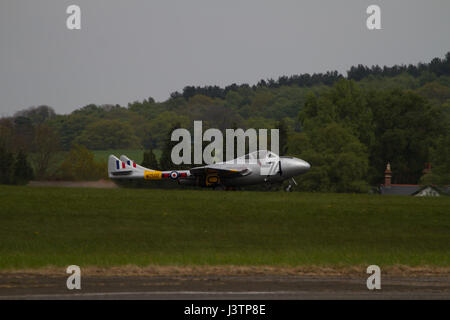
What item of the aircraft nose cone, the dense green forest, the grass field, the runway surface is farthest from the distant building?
the runway surface

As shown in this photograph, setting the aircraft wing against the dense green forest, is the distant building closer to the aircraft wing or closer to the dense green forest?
the dense green forest

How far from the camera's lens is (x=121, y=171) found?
41.8 m

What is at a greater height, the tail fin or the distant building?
the tail fin

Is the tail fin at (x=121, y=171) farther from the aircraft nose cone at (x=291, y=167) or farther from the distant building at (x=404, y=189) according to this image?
the distant building at (x=404, y=189)

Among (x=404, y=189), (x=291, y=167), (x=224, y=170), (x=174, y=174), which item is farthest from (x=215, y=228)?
(x=404, y=189)

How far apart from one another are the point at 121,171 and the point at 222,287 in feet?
85.2

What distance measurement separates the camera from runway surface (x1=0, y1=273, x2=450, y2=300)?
Answer: 1535cm

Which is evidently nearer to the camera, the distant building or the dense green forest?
the dense green forest

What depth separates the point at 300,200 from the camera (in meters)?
31.7

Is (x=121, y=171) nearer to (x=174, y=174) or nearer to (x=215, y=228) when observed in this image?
(x=174, y=174)

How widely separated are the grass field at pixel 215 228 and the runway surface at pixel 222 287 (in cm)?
247

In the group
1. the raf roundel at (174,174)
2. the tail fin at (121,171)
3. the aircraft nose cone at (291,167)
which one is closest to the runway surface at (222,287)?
the aircraft nose cone at (291,167)

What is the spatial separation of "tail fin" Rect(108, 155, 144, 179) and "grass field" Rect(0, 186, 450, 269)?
7.70 meters

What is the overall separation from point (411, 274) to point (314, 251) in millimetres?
5007
